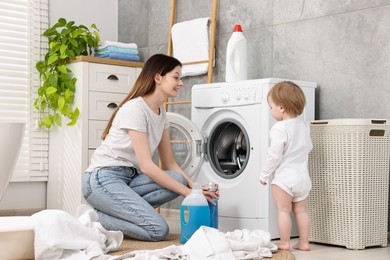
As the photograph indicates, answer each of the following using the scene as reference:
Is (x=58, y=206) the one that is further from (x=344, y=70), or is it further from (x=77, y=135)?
(x=344, y=70)

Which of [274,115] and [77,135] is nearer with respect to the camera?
[274,115]

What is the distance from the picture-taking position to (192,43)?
14.4 feet

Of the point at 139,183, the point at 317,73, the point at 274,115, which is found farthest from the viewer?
the point at 317,73

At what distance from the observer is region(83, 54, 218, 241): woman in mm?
3191

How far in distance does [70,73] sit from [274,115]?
1.92m

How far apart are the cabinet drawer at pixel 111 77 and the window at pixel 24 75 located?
0.50 metres

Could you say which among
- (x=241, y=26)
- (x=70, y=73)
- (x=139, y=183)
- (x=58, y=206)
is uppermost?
(x=241, y=26)

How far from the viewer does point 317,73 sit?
367cm

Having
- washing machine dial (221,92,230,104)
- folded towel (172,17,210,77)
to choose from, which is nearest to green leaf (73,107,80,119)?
folded towel (172,17,210,77)

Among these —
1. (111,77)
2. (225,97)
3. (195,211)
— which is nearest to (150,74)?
(225,97)

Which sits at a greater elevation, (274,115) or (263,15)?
(263,15)

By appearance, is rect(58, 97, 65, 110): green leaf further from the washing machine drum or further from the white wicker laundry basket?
the white wicker laundry basket

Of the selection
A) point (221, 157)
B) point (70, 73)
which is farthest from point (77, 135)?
point (221, 157)

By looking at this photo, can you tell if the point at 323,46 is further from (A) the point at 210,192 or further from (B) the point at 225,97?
(A) the point at 210,192
